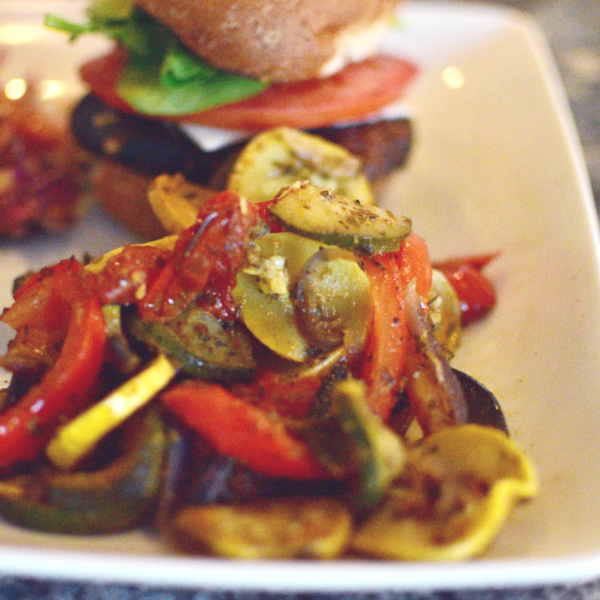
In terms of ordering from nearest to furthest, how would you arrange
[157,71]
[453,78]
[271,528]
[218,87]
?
1. [271,528]
2. [218,87]
3. [157,71]
4. [453,78]

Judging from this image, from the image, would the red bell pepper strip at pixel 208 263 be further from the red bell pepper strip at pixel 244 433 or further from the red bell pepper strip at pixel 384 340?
the red bell pepper strip at pixel 384 340

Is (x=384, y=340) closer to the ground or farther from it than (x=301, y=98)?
closer to the ground

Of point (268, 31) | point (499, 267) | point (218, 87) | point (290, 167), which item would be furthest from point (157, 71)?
point (499, 267)

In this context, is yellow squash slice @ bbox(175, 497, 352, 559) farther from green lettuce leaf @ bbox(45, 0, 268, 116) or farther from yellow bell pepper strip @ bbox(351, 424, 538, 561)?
green lettuce leaf @ bbox(45, 0, 268, 116)

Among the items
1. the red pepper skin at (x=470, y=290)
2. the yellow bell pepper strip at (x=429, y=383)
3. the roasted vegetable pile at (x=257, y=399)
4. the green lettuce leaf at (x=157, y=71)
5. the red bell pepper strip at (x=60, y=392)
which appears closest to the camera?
the roasted vegetable pile at (x=257, y=399)

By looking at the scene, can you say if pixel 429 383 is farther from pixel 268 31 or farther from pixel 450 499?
pixel 268 31

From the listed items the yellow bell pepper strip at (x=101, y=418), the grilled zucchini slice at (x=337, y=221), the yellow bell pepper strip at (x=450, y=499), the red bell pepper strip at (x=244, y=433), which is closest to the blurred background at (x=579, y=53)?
the grilled zucchini slice at (x=337, y=221)

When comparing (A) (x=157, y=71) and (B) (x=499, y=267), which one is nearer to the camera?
(B) (x=499, y=267)

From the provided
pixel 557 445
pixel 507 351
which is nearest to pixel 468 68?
pixel 507 351
